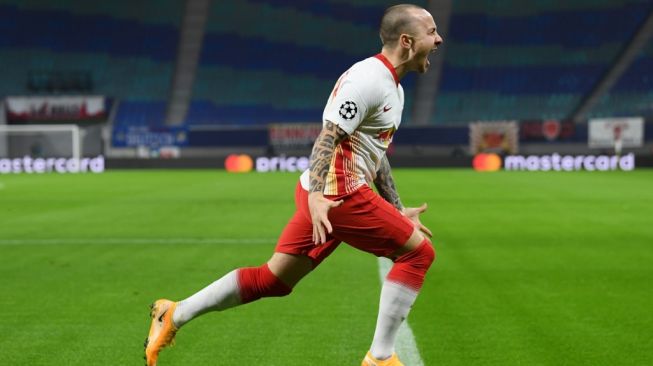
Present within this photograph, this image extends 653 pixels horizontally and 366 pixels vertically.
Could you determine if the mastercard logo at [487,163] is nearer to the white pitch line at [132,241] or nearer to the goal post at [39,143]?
the goal post at [39,143]

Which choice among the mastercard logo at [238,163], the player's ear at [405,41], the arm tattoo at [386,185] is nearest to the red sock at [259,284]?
the arm tattoo at [386,185]

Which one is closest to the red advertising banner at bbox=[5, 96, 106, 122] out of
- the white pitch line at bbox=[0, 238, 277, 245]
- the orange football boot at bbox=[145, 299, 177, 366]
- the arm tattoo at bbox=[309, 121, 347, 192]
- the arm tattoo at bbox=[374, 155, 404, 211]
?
the white pitch line at bbox=[0, 238, 277, 245]

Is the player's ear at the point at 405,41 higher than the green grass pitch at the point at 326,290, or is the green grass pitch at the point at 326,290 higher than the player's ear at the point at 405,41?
the player's ear at the point at 405,41

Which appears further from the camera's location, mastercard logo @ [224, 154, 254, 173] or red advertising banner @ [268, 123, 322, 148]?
red advertising banner @ [268, 123, 322, 148]

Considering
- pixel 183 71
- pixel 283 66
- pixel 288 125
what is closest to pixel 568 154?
pixel 288 125

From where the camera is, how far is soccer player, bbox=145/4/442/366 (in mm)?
3611

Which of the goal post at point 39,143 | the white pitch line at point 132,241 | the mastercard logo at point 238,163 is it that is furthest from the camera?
the goal post at point 39,143

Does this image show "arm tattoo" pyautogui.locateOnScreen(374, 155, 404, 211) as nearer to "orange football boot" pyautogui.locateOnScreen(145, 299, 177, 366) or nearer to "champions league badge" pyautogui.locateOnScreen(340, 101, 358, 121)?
"champions league badge" pyautogui.locateOnScreen(340, 101, 358, 121)

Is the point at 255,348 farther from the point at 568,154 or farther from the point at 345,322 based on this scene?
the point at 568,154

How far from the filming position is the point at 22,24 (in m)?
44.9

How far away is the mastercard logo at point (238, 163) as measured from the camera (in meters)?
33.1

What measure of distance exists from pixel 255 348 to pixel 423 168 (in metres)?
28.9

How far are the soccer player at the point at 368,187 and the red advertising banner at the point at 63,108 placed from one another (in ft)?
131

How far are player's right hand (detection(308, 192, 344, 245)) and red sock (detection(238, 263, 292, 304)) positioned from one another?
0.52 metres
